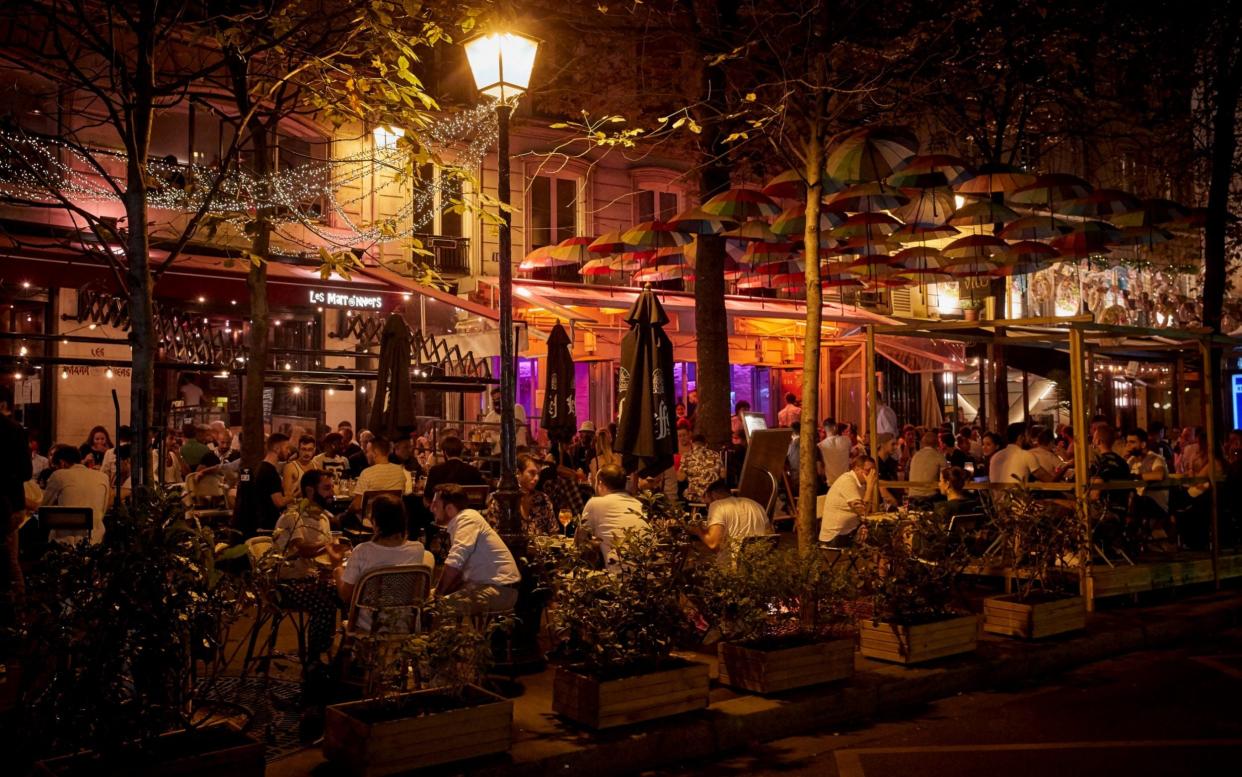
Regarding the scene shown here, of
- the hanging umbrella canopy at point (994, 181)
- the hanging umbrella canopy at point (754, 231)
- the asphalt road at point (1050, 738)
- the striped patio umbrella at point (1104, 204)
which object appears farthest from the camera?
the hanging umbrella canopy at point (754, 231)

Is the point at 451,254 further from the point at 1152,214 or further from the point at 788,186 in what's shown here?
the point at 1152,214

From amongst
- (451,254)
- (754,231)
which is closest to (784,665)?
(754,231)

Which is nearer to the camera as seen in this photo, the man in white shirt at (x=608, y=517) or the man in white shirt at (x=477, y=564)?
the man in white shirt at (x=477, y=564)

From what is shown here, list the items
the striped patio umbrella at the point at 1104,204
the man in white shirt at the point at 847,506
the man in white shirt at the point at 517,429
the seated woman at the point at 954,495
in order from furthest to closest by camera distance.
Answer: the man in white shirt at the point at 517,429 < the striped patio umbrella at the point at 1104,204 < the seated woman at the point at 954,495 < the man in white shirt at the point at 847,506

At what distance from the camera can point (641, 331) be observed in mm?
10469

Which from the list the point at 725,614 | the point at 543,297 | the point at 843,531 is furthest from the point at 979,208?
the point at 725,614

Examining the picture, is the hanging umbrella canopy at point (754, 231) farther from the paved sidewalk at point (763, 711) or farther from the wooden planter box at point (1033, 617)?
the paved sidewalk at point (763, 711)

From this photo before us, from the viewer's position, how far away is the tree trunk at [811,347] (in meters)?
9.72

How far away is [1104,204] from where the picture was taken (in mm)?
15133

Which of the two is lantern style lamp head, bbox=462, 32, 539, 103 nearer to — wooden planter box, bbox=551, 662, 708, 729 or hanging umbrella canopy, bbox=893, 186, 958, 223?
wooden planter box, bbox=551, 662, 708, 729

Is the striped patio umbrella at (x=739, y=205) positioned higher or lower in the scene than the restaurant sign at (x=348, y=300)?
higher

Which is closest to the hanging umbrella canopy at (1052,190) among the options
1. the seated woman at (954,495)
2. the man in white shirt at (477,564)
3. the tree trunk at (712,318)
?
the tree trunk at (712,318)

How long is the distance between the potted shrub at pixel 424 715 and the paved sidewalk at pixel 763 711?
0.14 meters

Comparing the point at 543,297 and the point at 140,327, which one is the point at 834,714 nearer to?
the point at 140,327
